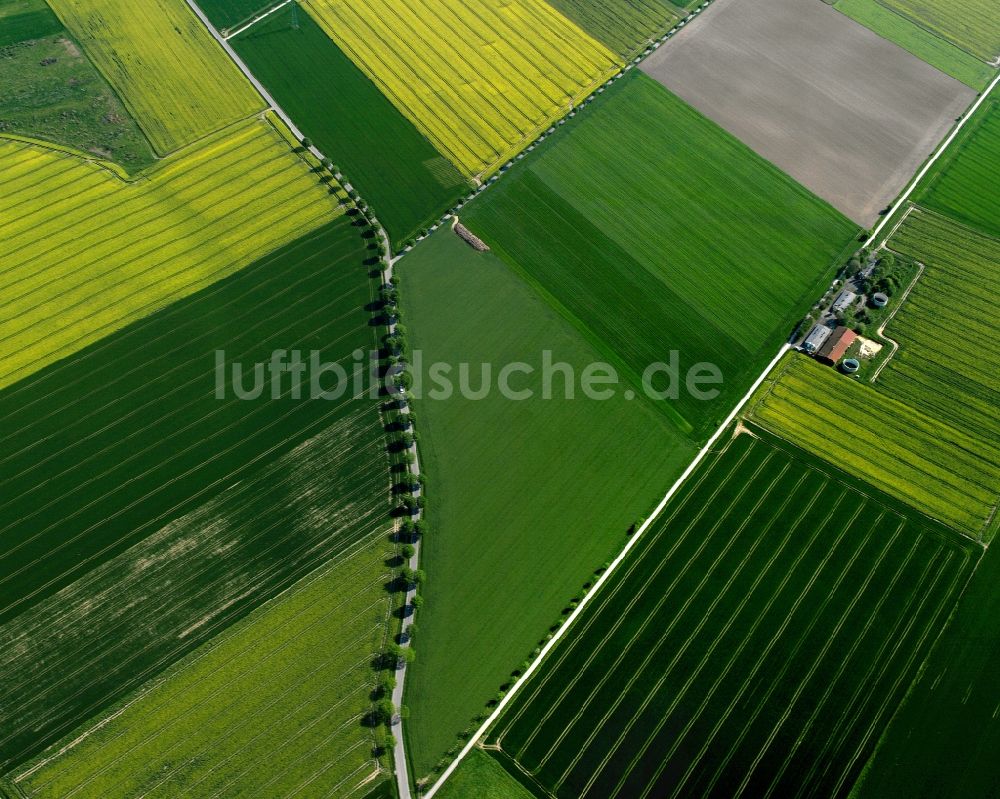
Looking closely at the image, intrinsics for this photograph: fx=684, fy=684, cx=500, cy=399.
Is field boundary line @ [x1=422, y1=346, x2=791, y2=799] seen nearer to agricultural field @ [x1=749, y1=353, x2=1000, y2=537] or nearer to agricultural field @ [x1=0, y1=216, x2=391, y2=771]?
agricultural field @ [x1=749, y1=353, x2=1000, y2=537]

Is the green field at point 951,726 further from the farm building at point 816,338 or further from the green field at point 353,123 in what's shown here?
the green field at point 353,123

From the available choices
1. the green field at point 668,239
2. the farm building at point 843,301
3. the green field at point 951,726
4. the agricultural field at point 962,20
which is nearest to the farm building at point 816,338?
the green field at point 668,239

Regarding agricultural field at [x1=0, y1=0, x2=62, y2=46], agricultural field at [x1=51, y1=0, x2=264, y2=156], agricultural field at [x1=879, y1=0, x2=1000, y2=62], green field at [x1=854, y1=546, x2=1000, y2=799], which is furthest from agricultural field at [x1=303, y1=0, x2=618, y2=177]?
green field at [x1=854, y1=546, x2=1000, y2=799]

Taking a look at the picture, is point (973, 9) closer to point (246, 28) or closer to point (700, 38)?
point (700, 38)

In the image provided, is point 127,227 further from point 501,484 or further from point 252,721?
point 252,721

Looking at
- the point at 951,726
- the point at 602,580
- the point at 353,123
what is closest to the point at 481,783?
the point at 602,580
